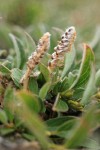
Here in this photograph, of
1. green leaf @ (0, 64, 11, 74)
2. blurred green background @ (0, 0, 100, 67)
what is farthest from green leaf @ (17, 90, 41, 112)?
blurred green background @ (0, 0, 100, 67)

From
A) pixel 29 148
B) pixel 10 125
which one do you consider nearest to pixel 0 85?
pixel 10 125

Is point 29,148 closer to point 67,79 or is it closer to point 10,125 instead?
point 10,125

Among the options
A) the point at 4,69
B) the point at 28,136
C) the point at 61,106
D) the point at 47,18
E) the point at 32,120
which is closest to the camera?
the point at 32,120

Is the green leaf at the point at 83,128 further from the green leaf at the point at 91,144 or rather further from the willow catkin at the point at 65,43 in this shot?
the willow catkin at the point at 65,43

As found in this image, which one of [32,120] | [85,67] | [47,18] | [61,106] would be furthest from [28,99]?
[47,18]

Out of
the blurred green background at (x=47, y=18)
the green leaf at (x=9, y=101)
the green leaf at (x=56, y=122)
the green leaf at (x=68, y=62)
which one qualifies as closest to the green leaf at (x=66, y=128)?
the green leaf at (x=56, y=122)

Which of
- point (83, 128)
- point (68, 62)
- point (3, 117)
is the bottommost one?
point (83, 128)

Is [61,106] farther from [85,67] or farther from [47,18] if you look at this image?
[47,18]
